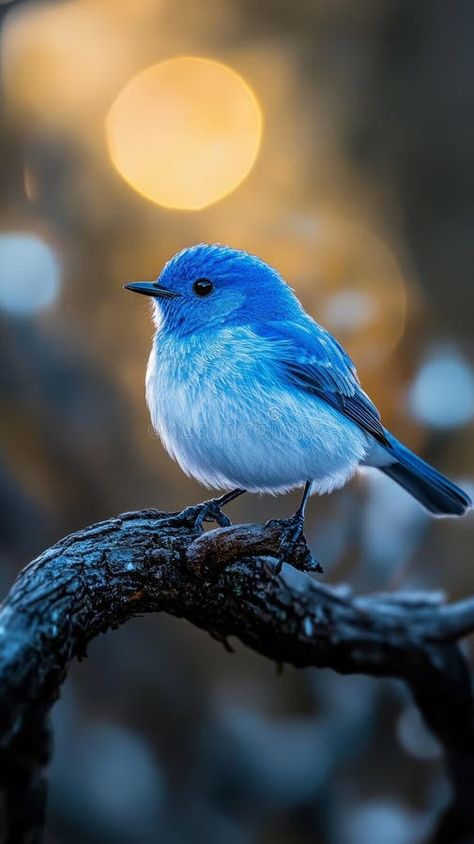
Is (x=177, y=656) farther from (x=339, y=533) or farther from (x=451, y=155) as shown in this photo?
(x=451, y=155)

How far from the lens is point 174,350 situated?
1.56 metres

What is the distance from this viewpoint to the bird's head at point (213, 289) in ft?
5.24

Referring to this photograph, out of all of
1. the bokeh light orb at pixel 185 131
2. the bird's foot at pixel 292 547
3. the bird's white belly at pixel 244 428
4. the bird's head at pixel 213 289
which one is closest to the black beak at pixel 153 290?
the bird's head at pixel 213 289

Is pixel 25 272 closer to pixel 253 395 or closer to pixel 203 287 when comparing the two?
pixel 203 287

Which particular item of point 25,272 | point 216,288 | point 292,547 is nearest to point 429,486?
point 292,547

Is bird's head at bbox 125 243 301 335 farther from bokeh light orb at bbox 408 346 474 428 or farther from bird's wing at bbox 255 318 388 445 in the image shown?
bokeh light orb at bbox 408 346 474 428

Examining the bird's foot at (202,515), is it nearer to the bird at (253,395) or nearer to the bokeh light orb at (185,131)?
the bird at (253,395)

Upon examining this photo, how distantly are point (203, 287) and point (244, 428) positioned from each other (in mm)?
380

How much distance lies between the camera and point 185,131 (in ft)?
6.64

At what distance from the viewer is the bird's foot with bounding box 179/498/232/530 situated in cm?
145

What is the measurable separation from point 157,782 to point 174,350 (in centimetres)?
113

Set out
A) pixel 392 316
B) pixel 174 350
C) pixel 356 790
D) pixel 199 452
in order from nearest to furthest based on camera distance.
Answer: pixel 199 452, pixel 174 350, pixel 356 790, pixel 392 316

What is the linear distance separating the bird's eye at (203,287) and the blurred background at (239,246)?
0.43 metres

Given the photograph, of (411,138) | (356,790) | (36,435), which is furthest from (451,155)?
(356,790)
